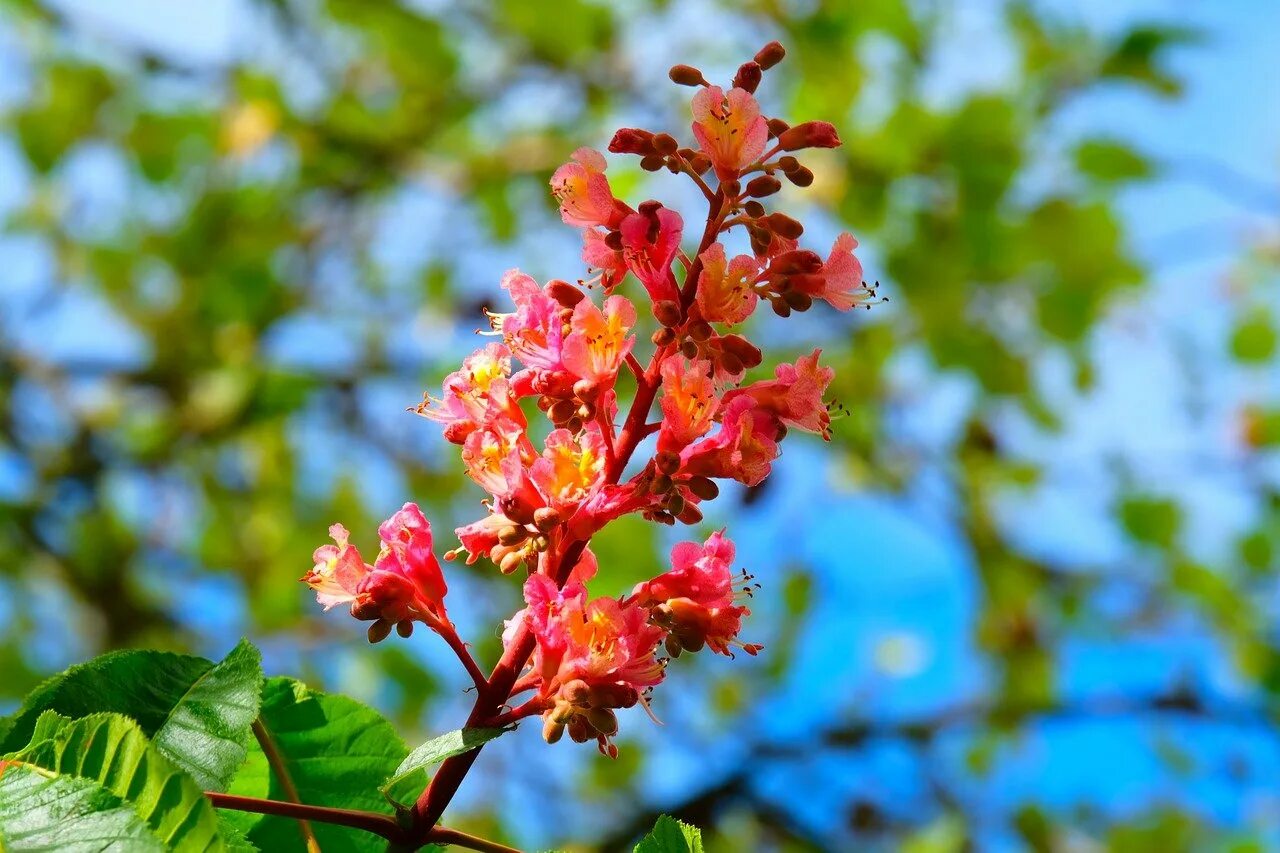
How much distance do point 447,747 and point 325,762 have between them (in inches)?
10.5

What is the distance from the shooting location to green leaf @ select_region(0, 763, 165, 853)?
2.49 ft

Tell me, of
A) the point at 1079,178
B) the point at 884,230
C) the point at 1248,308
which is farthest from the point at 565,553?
the point at 1248,308

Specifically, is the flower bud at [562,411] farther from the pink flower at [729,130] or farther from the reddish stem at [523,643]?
the pink flower at [729,130]

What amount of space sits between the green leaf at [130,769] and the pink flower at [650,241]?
0.53 metres

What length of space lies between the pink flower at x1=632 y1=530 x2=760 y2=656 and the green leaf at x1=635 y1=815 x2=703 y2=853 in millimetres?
142

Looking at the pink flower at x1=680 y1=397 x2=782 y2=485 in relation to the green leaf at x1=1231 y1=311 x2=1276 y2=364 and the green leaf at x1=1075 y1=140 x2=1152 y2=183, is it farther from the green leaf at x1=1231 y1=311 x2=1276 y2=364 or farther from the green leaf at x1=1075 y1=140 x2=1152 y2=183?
the green leaf at x1=1231 y1=311 x2=1276 y2=364

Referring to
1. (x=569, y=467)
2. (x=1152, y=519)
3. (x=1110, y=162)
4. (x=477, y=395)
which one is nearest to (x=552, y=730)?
(x=569, y=467)

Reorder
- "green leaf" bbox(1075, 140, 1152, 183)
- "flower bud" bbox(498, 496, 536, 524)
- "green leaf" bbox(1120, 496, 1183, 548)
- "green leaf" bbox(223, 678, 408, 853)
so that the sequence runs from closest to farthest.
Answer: "flower bud" bbox(498, 496, 536, 524) < "green leaf" bbox(223, 678, 408, 853) < "green leaf" bbox(1075, 140, 1152, 183) < "green leaf" bbox(1120, 496, 1183, 548)

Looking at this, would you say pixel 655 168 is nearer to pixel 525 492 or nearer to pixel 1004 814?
pixel 525 492

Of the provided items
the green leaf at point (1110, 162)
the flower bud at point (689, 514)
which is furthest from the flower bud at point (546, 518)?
the green leaf at point (1110, 162)

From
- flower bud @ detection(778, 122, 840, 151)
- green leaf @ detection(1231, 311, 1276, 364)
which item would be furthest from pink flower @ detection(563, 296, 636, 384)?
green leaf @ detection(1231, 311, 1276, 364)

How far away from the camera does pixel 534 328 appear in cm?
107

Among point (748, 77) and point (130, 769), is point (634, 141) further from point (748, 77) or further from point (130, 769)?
point (130, 769)

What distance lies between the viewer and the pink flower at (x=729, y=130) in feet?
3.49
